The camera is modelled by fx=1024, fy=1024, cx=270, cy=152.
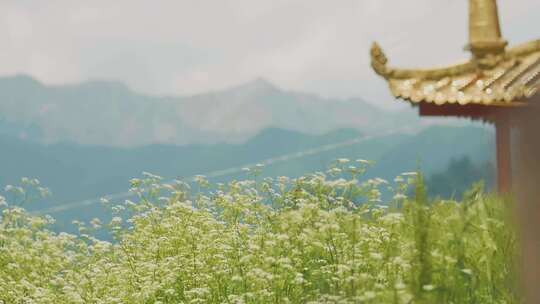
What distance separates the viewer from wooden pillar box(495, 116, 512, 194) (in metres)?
4.77

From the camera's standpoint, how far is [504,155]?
4887 mm

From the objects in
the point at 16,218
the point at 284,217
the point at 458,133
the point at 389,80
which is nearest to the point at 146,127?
the point at 458,133

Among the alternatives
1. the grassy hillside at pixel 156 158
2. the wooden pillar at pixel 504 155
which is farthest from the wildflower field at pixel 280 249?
the grassy hillside at pixel 156 158

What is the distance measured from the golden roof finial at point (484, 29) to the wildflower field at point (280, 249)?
97cm

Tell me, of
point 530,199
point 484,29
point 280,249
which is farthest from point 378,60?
point 280,249

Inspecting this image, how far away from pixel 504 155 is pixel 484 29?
63cm

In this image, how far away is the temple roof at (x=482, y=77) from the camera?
188 inches

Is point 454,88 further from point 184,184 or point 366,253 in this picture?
point 184,184

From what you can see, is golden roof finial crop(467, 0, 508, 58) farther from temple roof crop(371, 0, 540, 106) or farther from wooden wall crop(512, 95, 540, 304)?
wooden wall crop(512, 95, 540, 304)

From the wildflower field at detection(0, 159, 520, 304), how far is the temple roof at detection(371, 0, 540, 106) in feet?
2.44

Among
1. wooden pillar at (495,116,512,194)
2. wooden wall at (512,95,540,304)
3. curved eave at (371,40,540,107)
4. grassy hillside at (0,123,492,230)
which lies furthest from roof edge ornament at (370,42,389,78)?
grassy hillside at (0,123,492,230)

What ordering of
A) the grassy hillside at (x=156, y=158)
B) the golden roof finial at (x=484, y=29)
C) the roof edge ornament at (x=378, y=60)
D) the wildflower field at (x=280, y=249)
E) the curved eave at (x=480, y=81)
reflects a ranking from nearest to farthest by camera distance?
the curved eave at (x=480, y=81), the golden roof finial at (x=484, y=29), the roof edge ornament at (x=378, y=60), the wildflower field at (x=280, y=249), the grassy hillside at (x=156, y=158)

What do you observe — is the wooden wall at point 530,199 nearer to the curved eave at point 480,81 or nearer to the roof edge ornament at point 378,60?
the curved eave at point 480,81

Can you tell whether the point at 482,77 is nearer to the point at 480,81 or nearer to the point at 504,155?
the point at 480,81
